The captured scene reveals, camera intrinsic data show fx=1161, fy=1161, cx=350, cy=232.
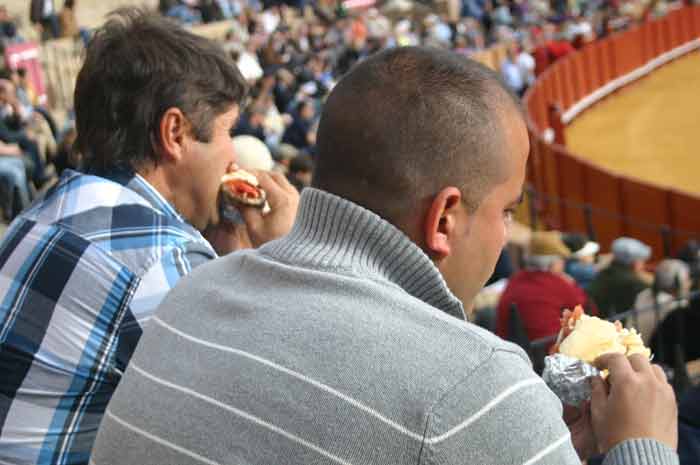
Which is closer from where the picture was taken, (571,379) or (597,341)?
(571,379)

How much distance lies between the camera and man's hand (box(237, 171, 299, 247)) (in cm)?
294

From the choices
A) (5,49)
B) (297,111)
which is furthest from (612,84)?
(5,49)

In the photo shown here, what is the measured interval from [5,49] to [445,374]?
48.3 ft

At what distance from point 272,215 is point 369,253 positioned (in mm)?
1428

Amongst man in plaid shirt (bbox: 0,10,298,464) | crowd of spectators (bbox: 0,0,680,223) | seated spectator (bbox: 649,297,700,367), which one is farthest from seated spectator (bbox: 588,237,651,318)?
man in plaid shirt (bbox: 0,10,298,464)

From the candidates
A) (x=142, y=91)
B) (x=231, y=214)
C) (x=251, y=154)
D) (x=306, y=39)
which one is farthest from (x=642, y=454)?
(x=306, y=39)

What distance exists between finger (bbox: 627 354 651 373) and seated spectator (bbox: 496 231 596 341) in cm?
451

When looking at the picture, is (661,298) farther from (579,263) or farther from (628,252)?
(579,263)

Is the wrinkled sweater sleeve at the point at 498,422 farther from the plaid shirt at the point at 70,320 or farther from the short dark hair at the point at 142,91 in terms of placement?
the short dark hair at the point at 142,91

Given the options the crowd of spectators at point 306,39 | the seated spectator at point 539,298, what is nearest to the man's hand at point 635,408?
the seated spectator at point 539,298

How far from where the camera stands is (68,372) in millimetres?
2230

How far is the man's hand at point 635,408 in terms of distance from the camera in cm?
157

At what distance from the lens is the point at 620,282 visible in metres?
7.62

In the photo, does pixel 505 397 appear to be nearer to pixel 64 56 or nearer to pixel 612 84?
pixel 64 56
